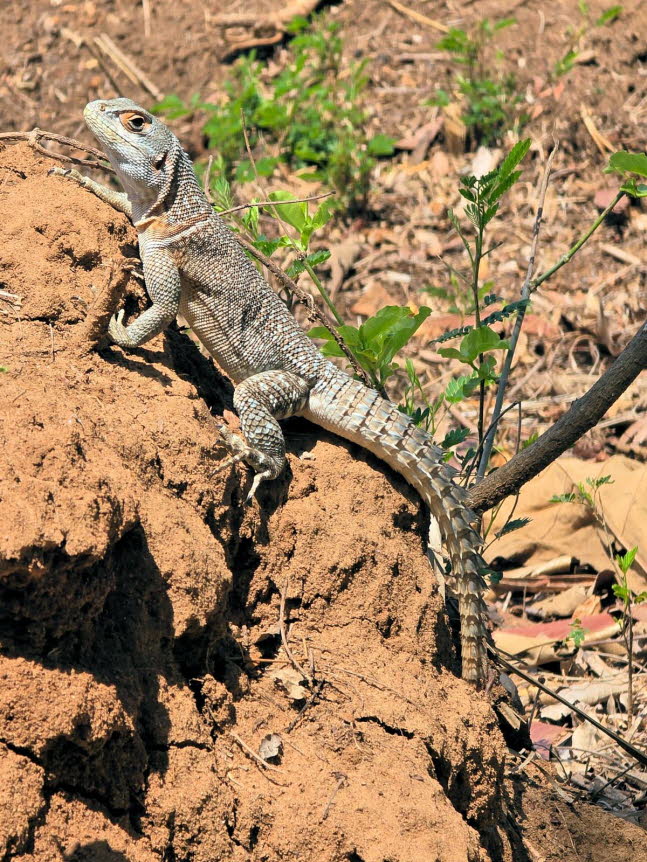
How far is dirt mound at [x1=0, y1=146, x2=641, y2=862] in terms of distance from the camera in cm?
311

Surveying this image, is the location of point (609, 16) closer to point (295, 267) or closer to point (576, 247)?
point (576, 247)

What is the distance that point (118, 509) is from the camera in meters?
3.32

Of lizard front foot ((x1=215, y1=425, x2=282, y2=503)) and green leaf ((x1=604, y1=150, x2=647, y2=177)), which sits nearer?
green leaf ((x1=604, y1=150, x2=647, y2=177))

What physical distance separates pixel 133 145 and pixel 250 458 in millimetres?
2275

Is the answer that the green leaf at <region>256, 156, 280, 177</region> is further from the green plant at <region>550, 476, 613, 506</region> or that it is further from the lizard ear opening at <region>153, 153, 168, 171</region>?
the lizard ear opening at <region>153, 153, 168, 171</region>

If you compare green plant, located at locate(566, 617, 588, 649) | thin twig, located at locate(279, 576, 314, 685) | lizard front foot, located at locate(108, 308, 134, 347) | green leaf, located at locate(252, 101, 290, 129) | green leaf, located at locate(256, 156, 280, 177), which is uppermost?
lizard front foot, located at locate(108, 308, 134, 347)

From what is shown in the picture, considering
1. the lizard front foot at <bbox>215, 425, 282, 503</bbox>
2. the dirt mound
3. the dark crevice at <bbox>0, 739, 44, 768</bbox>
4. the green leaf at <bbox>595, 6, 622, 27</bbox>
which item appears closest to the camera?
the dark crevice at <bbox>0, 739, 44, 768</bbox>

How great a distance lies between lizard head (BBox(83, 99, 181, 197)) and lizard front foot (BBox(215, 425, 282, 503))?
1772 millimetres

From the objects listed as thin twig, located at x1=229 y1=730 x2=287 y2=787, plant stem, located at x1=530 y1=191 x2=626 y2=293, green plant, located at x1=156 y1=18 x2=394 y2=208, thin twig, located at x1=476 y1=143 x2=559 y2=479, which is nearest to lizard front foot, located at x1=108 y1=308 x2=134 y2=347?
thin twig, located at x1=229 y1=730 x2=287 y2=787

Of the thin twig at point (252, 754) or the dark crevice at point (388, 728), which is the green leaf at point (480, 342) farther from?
the thin twig at point (252, 754)

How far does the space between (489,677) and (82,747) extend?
2.64 m

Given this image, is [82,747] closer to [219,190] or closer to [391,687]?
[391,687]

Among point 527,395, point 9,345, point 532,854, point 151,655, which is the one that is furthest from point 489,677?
point 527,395

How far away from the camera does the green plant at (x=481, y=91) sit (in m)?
12.5
